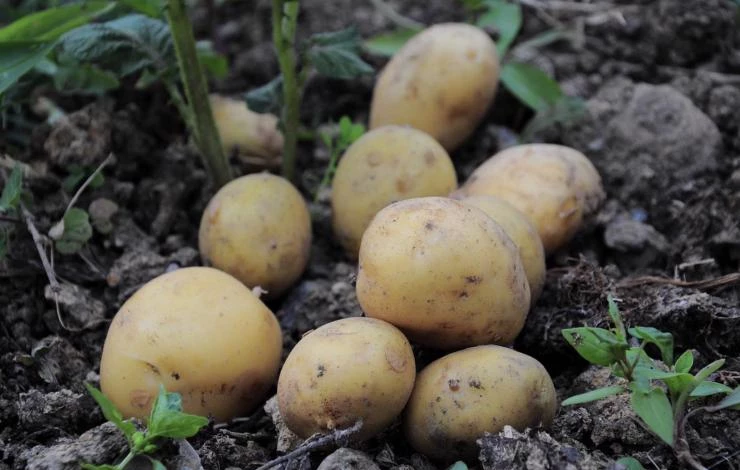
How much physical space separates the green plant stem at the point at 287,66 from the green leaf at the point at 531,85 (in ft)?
2.16

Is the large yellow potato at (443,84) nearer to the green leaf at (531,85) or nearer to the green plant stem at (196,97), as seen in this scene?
the green leaf at (531,85)

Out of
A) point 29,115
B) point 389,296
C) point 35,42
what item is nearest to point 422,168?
point 389,296

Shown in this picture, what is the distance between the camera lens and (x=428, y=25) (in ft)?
9.35

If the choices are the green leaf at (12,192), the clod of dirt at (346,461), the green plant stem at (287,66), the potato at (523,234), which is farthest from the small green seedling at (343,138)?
the clod of dirt at (346,461)

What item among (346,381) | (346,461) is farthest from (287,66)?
(346,461)

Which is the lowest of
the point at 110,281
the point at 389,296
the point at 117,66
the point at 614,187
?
the point at 614,187

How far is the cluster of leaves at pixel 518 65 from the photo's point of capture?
2.38m

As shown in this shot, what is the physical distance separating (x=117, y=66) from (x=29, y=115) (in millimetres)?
424

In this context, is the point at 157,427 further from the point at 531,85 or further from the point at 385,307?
the point at 531,85

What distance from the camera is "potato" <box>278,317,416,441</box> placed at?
1.42 metres

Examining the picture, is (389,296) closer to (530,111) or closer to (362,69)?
(362,69)

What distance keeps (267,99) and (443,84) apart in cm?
45

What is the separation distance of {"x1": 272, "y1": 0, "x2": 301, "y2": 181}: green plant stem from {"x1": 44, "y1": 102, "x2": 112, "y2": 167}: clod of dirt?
445mm

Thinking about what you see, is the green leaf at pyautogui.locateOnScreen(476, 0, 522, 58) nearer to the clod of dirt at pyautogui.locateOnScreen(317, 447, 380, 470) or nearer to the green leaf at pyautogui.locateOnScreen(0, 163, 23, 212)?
the green leaf at pyautogui.locateOnScreen(0, 163, 23, 212)
